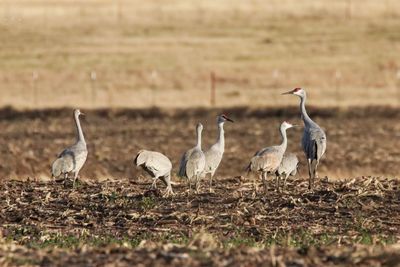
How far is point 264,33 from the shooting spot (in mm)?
61750

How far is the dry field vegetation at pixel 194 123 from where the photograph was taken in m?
13.0

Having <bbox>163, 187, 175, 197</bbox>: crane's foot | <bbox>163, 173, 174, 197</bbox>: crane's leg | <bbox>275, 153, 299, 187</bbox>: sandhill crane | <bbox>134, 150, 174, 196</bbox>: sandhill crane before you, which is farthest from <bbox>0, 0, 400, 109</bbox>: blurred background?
<bbox>163, 187, 175, 197</bbox>: crane's foot

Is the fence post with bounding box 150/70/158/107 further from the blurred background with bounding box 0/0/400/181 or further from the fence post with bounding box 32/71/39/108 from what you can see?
the fence post with bounding box 32/71/39/108

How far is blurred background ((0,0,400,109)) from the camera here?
42.9 meters

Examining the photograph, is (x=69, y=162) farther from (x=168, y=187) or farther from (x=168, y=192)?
(x=168, y=192)

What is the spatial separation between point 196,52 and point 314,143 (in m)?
36.5

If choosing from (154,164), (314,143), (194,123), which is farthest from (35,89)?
(154,164)

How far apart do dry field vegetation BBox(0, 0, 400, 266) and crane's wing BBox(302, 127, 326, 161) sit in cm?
45

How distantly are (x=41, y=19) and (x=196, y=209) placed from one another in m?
50.9

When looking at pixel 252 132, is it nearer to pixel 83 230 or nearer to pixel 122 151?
pixel 122 151

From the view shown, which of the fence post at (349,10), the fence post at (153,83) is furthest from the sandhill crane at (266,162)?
the fence post at (349,10)

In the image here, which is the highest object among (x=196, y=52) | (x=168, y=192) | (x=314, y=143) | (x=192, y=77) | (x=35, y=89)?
(x=196, y=52)

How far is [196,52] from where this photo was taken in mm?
55188

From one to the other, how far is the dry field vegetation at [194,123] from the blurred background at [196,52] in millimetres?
150
